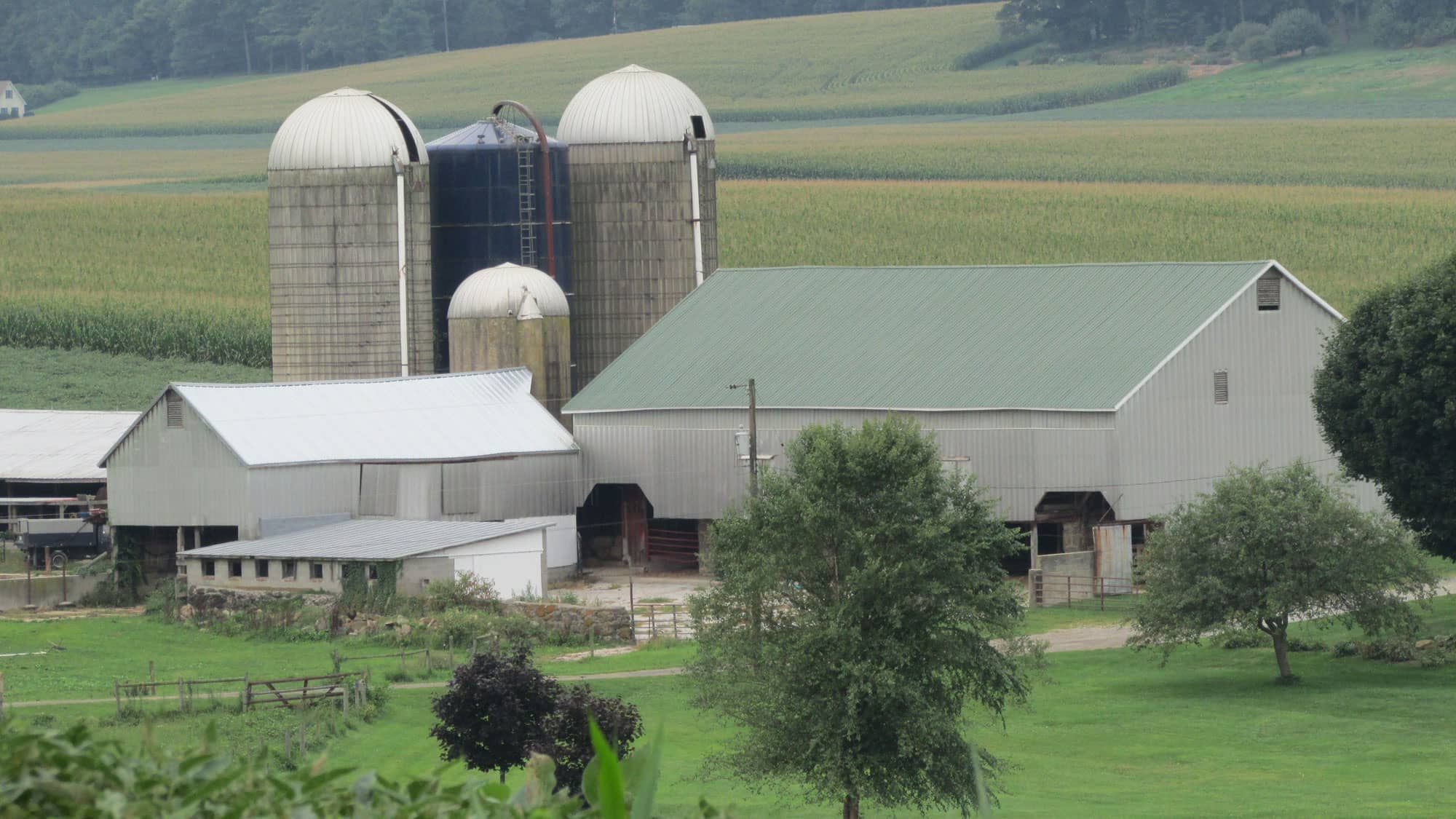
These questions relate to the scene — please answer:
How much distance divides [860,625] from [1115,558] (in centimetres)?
2402

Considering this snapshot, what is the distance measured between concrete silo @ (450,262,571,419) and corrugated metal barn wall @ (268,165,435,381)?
2076 millimetres

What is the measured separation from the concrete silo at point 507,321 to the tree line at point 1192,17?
106782 mm

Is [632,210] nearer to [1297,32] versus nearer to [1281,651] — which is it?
[1281,651]

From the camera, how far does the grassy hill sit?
165 metres

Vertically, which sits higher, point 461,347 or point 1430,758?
point 461,347

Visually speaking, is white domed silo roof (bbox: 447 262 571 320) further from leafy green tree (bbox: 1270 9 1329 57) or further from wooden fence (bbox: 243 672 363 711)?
leafy green tree (bbox: 1270 9 1329 57)

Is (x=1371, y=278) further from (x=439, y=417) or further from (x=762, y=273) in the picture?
(x=439, y=417)

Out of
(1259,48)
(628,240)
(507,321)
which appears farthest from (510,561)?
(1259,48)

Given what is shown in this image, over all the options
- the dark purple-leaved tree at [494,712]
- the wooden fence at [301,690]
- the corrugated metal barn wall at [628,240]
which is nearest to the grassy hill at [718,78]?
the corrugated metal barn wall at [628,240]

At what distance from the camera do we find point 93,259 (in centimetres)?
11138

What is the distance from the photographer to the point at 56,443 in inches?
2432

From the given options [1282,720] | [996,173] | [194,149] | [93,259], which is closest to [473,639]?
[1282,720]

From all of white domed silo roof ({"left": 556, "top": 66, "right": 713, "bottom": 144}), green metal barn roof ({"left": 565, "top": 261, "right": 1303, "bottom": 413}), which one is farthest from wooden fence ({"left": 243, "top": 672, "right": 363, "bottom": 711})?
white domed silo roof ({"left": 556, "top": 66, "right": 713, "bottom": 144})

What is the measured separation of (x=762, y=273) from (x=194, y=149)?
114 metres
